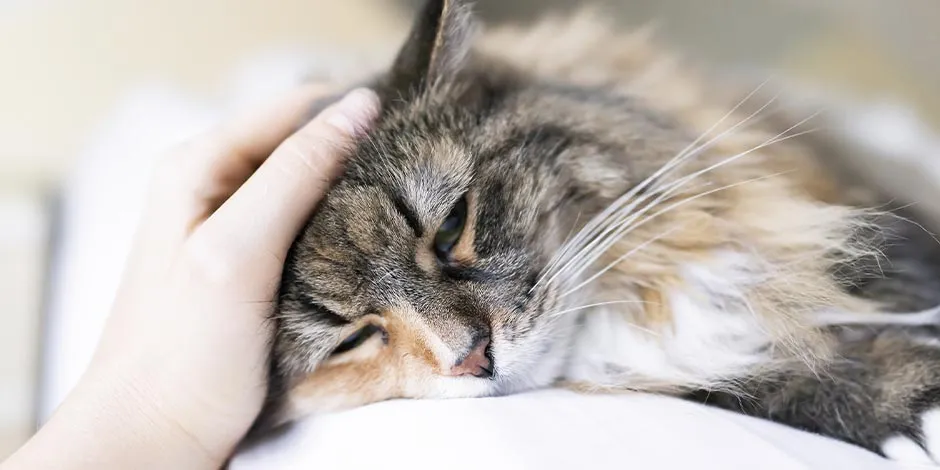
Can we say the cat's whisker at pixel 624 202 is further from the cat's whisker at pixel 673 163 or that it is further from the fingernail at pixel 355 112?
the fingernail at pixel 355 112

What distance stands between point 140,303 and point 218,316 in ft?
0.45

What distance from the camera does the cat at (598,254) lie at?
89 cm

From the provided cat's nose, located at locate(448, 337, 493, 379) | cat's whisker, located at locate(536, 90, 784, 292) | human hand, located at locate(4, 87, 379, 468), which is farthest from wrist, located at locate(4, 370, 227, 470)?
cat's whisker, located at locate(536, 90, 784, 292)

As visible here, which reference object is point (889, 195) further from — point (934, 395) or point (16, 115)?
point (16, 115)

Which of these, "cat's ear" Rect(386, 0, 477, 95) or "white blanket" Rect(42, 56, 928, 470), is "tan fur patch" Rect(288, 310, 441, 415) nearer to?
"white blanket" Rect(42, 56, 928, 470)

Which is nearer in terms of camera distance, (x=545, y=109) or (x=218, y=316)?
(x=218, y=316)

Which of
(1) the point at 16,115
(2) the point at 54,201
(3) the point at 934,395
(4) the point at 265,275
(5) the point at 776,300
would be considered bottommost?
(3) the point at 934,395

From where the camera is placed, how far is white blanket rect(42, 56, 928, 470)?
0.75m

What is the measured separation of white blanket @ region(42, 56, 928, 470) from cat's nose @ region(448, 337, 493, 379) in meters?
0.04

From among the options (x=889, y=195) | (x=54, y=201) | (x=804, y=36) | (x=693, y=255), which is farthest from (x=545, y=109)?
(x=54, y=201)

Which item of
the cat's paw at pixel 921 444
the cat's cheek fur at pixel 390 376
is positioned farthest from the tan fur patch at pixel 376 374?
the cat's paw at pixel 921 444

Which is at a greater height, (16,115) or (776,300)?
(16,115)

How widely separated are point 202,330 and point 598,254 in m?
0.52

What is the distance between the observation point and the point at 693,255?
1.02 metres
